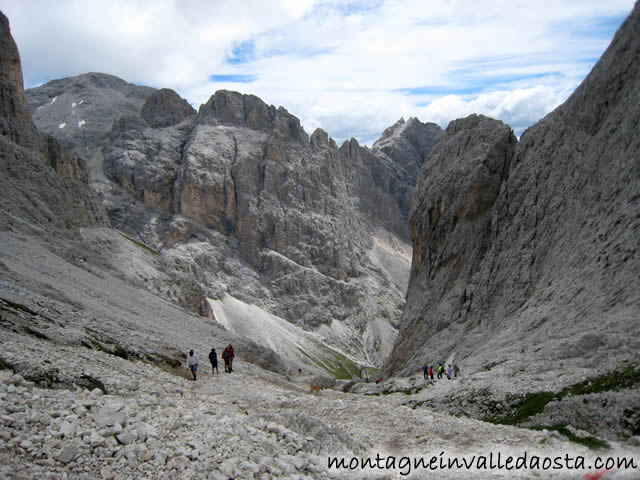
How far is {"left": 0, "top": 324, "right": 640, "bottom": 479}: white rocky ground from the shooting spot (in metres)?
11.1

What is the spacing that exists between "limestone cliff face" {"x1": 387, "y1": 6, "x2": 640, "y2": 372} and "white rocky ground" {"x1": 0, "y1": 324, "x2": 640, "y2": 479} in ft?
28.9

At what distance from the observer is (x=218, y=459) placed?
1218cm

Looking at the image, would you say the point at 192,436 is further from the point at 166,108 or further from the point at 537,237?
the point at 166,108

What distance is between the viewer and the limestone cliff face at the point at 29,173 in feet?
222

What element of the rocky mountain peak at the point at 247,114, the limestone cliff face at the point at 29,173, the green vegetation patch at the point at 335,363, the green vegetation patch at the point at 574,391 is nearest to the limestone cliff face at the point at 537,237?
the green vegetation patch at the point at 574,391

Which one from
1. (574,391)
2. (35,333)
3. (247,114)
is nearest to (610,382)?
(574,391)

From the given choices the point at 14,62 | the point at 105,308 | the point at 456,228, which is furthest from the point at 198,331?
the point at 14,62

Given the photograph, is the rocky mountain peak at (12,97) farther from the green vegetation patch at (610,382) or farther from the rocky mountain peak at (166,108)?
the rocky mountain peak at (166,108)

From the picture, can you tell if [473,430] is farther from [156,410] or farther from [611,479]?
[156,410]

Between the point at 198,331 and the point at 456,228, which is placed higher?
the point at 456,228

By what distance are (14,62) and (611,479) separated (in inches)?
4207

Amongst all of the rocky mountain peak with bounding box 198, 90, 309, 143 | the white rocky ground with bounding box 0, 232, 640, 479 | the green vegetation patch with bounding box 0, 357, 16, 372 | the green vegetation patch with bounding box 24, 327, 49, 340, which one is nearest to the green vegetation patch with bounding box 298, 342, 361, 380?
the rocky mountain peak with bounding box 198, 90, 309, 143

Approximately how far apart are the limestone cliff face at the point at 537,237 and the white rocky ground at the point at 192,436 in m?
8.80

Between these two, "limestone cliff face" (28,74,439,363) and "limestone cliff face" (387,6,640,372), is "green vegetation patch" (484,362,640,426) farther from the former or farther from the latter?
"limestone cliff face" (28,74,439,363)
